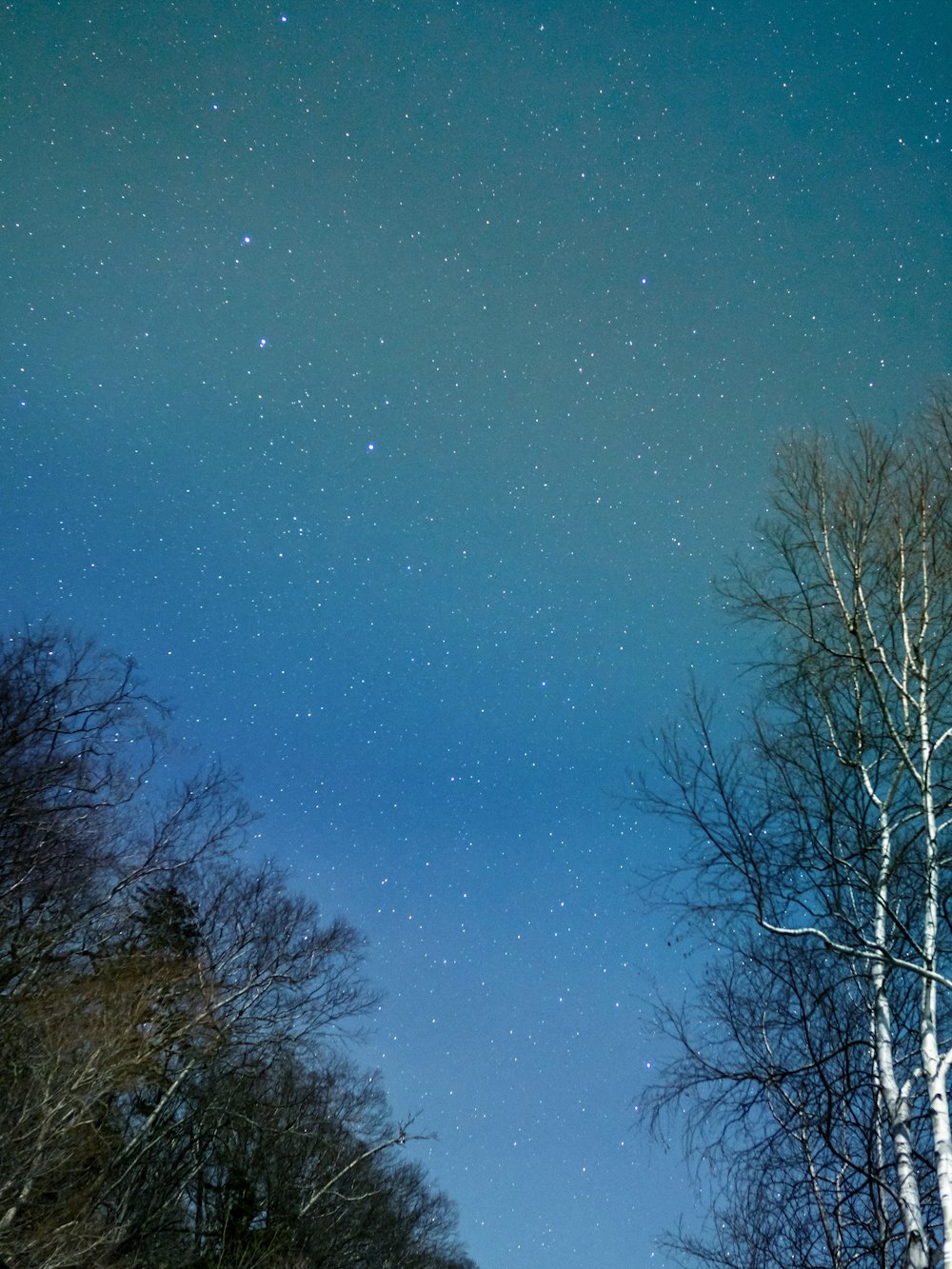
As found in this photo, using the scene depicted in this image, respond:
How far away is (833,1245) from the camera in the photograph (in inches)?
319

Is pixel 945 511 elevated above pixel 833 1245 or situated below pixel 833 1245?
above

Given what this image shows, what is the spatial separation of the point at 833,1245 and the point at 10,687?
515 inches

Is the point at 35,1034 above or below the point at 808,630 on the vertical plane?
below

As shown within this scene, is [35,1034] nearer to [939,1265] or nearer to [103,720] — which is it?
[103,720]

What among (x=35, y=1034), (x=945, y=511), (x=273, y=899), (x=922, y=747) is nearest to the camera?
(x=922, y=747)

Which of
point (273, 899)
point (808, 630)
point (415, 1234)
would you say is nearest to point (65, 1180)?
point (273, 899)

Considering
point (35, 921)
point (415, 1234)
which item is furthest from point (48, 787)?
point (415, 1234)

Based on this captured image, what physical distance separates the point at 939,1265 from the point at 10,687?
13.7 m

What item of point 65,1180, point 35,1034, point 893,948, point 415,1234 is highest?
point 35,1034

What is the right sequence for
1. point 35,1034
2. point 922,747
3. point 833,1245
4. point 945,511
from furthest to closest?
point 35,1034 → point 833,1245 → point 945,511 → point 922,747

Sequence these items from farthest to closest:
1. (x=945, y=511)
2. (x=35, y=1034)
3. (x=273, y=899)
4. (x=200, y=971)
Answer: (x=273, y=899) < (x=200, y=971) < (x=35, y=1034) < (x=945, y=511)

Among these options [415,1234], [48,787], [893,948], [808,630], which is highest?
[48,787]

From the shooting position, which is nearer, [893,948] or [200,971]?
[893,948]

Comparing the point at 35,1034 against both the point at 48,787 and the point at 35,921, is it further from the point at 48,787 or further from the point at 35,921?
the point at 48,787
